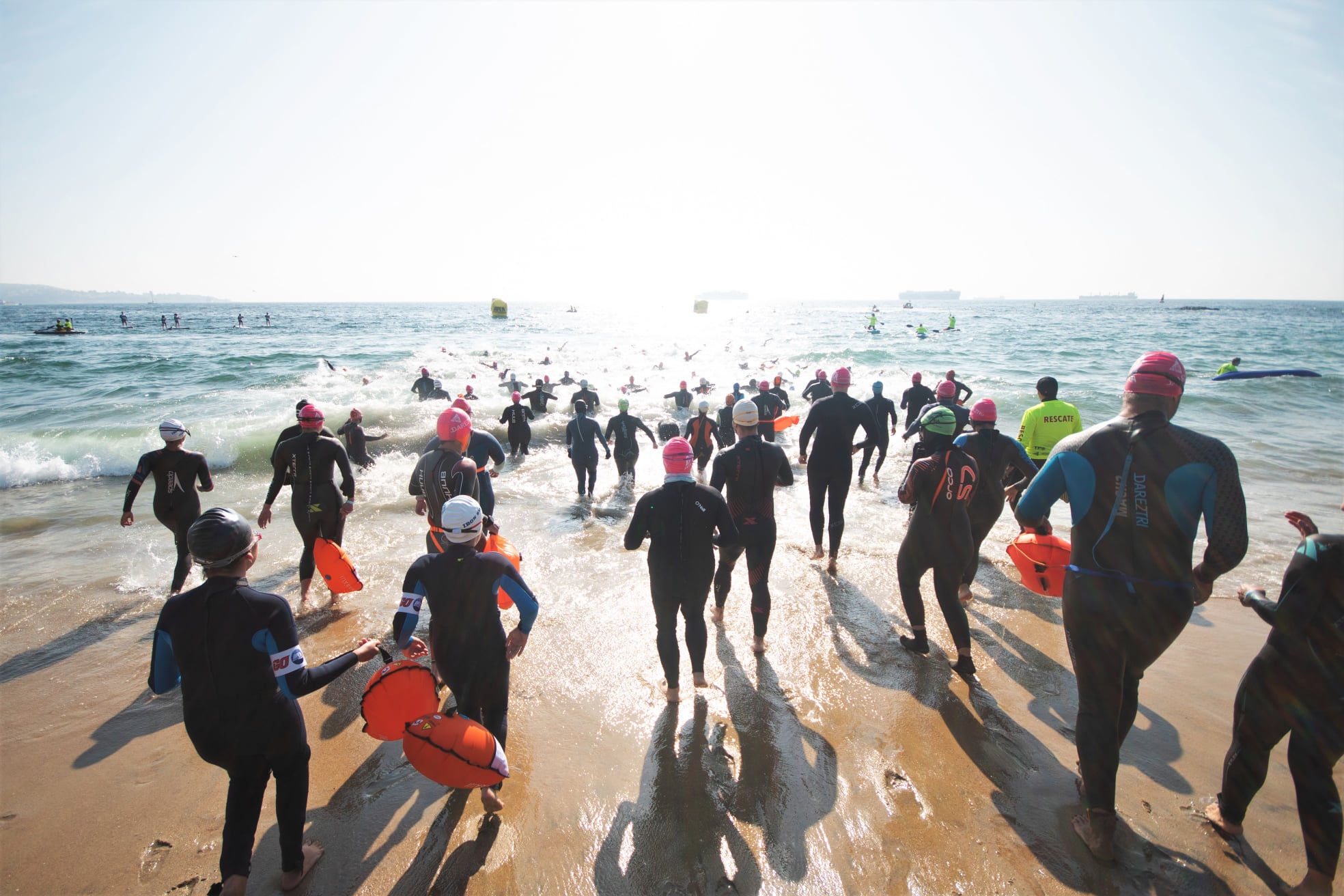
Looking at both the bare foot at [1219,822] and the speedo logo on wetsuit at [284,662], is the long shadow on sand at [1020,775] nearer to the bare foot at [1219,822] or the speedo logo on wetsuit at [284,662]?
the bare foot at [1219,822]

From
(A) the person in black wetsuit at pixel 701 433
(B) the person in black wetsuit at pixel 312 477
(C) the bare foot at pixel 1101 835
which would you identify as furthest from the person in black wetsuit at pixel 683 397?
(C) the bare foot at pixel 1101 835

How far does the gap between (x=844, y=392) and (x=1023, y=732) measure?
3695 millimetres

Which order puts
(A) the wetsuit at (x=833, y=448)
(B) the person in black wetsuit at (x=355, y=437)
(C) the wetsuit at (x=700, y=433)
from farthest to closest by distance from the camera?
(B) the person in black wetsuit at (x=355, y=437), (C) the wetsuit at (x=700, y=433), (A) the wetsuit at (x=833, y=448)

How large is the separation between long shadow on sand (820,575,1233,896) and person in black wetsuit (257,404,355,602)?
4.98 meters

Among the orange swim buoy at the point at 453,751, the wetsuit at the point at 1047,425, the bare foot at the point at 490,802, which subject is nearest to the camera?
the orange swim buoy at the point at 453,751

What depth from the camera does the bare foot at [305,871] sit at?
2709 millimetres

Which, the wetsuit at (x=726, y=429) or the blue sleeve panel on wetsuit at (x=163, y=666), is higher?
the blue sleeve panel on wetsuit at (x=163, y=666)

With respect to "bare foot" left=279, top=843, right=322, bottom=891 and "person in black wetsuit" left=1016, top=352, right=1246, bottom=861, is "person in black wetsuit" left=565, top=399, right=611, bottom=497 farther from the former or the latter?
"person in black wetsuit" left=1016, top=352, right=1246, bottom=861

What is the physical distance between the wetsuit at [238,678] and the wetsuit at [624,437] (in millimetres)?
7339

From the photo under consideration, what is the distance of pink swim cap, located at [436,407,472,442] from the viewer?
4.68m

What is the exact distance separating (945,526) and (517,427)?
9757 mm

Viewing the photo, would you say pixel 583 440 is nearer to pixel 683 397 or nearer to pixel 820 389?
pixel 820 389

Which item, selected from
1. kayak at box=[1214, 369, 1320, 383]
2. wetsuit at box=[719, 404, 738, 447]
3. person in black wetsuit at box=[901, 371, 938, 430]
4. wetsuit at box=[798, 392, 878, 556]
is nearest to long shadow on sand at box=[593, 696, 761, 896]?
wetsuit at box=[798, 392, 878, 556]

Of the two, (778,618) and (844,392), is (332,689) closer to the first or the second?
(778,618)
